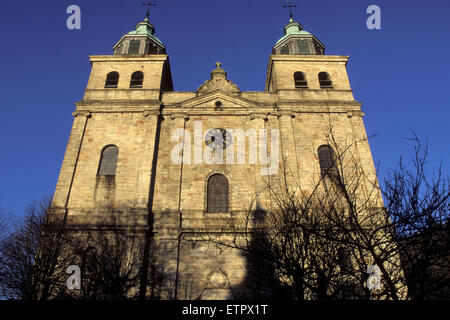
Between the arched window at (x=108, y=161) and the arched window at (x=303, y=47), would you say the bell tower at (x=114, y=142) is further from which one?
the arched window at (x=303, y=47)

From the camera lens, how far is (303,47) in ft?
73.4

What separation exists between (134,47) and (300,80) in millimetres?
11692

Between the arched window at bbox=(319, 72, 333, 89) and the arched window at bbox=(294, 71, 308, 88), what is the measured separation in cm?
105

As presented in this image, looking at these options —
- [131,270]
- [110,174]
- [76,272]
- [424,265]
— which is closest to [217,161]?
[110,174]

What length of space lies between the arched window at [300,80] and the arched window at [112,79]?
11.3 m

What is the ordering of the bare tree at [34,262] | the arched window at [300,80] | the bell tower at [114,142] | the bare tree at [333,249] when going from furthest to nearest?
Answer: 1. the arched window at [300,80]
2. the bell tower at [114,142]
3. the bare tree at [34,262]
4. the bare tree at [333,249]

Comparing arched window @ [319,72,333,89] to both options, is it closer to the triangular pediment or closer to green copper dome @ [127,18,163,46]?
the triangular pediment

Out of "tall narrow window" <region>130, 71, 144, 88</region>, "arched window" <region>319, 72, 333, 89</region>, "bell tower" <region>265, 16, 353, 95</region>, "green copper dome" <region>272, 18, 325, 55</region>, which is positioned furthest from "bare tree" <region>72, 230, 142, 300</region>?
"green copper dome" <region>272, 18, 325, 55</region>

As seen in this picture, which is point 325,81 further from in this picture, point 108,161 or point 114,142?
point 108,161

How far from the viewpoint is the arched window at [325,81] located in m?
19.6

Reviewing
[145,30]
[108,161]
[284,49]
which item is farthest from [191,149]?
[145,30]

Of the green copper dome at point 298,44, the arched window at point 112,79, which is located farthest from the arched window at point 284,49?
the arched window at point 112,79

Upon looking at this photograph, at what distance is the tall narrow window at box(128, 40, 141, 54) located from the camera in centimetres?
2177
